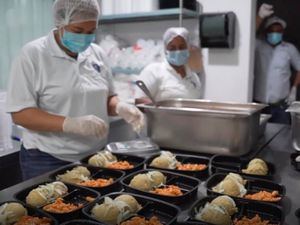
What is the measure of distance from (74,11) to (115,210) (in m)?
0.92

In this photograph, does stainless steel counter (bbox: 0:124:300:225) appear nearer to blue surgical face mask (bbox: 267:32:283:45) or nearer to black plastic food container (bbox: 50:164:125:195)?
black plastic food container (bbox: 50:164:125:195)

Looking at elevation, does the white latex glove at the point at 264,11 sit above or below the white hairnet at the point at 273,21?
above

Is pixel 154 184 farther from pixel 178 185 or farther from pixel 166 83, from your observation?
pixel 166 83

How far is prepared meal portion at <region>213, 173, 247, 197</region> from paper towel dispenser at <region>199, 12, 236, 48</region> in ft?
5.67

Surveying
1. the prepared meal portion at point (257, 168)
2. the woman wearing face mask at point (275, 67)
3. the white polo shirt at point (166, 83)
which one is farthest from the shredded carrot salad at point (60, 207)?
the woman wearing face mask at point (275, 67)

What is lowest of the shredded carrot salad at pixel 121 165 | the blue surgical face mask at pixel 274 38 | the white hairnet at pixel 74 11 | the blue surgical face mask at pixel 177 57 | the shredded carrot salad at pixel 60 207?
the shredded carrot salad at pixel 60 207

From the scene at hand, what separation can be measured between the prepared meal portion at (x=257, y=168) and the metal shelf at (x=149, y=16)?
1.69 metres

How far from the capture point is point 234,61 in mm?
2705

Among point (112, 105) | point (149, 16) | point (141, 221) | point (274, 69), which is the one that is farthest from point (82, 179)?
point (274, 69)

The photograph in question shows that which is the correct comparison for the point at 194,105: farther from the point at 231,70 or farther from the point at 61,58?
the point at 231,70

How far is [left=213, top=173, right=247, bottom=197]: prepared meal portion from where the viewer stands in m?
1.01

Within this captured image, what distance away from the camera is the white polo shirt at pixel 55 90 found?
1424mm

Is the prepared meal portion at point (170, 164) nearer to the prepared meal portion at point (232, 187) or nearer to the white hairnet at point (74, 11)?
the prepared meal portion at point (232, 187)

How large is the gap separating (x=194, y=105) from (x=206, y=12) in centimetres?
127
